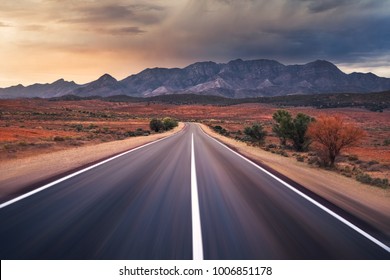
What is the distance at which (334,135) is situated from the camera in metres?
22.1

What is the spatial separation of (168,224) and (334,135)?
16922 mm

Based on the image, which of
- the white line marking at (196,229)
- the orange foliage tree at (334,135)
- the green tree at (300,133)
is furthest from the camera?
the green tree at (300,133)

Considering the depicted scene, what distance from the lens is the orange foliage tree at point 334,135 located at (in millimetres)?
21750

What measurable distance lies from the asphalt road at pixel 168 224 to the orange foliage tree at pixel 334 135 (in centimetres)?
1100

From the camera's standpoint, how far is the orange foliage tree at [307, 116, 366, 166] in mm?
21750

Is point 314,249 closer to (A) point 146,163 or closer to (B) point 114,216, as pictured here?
(B) point 114,216

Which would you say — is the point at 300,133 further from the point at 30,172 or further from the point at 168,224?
the point at 168,224

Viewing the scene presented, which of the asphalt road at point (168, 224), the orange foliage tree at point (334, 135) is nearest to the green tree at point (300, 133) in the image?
the orange foliage tree at point (334, 135)

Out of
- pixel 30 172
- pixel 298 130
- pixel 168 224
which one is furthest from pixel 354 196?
pixel 298 130

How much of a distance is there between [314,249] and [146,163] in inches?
454

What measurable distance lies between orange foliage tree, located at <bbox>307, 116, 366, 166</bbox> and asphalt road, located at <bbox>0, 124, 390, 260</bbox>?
11.0 m

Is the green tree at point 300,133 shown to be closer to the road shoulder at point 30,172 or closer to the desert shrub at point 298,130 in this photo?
the desert shrub at point 298,130

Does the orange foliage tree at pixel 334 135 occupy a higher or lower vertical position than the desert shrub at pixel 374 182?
higher
